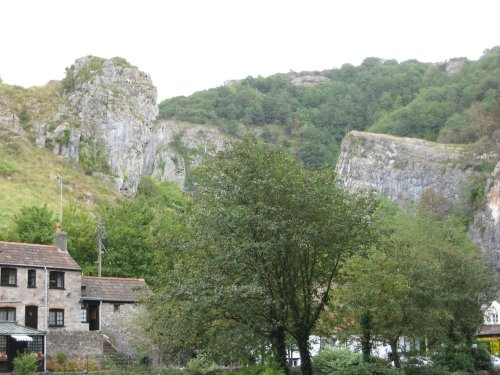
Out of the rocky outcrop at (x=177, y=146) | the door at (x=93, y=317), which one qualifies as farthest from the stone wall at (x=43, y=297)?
the rocky outcrop at (x=177, y=146)

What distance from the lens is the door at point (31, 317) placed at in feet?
143

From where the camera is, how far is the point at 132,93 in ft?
406

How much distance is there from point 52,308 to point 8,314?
113 inches

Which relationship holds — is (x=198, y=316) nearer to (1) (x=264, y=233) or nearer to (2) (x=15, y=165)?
(1) (x=264, y=233)

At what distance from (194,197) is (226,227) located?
148 inches

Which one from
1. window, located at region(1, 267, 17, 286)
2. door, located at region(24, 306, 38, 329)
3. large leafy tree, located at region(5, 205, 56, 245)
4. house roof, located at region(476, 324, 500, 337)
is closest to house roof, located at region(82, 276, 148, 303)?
door, located at region(24, 306, 38, 329)

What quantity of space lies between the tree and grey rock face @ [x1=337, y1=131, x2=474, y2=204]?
92002 millimetres

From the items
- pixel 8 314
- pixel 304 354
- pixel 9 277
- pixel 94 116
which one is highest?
pixel 94 116

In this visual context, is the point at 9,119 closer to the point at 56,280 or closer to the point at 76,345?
the point at 56,280

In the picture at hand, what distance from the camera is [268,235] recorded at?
1248 inches

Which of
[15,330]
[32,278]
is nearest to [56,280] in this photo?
[32,278]

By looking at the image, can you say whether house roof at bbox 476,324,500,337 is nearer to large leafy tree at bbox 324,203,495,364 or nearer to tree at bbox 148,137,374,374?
large leafy tree at bbox 324,203,495,364

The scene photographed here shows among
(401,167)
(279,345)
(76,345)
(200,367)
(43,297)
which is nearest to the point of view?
(279,345)

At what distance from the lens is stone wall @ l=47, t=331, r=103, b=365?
41.7 metres
